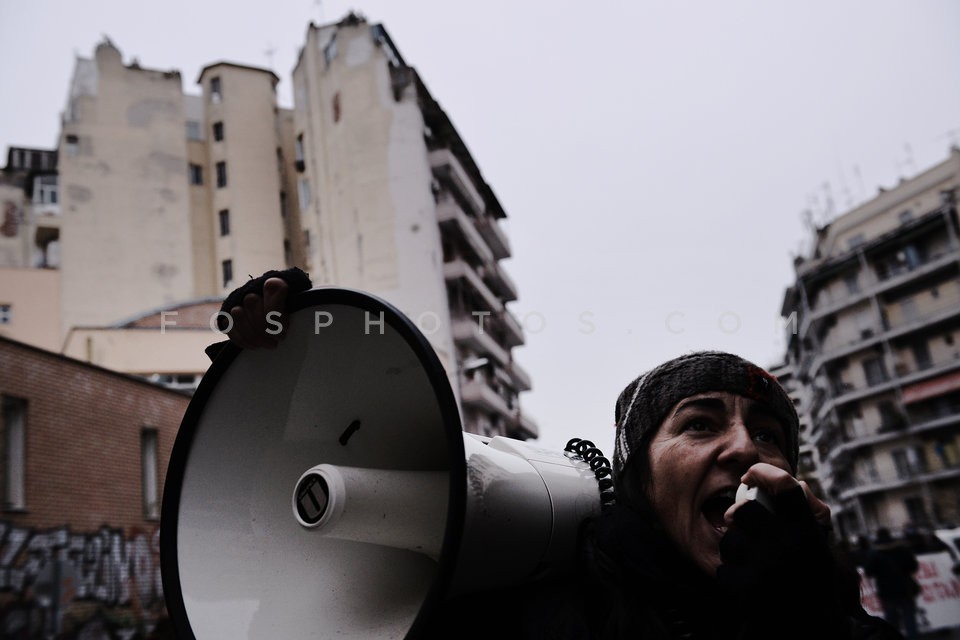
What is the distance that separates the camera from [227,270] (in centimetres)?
2862

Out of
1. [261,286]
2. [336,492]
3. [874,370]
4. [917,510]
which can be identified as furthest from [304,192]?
[917,510]

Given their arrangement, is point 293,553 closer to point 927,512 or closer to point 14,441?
point 14,441

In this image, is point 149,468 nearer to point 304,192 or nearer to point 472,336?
point 304,192

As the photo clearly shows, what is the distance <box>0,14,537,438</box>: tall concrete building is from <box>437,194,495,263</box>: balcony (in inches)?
80.0

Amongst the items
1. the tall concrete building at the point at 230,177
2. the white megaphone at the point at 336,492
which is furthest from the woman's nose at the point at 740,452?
the tall concrete building at the point at 230,177

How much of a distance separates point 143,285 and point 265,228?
14.8 ft

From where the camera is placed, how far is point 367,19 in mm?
28828

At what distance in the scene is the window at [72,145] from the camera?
27.7 meters

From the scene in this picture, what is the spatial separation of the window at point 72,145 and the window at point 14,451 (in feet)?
59.2

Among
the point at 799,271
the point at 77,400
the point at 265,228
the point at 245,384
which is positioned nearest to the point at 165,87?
A: the point at 265,228

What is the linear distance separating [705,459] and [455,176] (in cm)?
3331

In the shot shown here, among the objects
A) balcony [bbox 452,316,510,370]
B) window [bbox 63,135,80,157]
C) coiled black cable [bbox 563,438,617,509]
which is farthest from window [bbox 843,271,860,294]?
coiled black cable [bbox 563,438,617,509]

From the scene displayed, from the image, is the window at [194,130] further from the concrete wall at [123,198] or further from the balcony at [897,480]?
the balcony at [897,480]

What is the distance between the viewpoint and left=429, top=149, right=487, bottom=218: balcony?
33094mm
